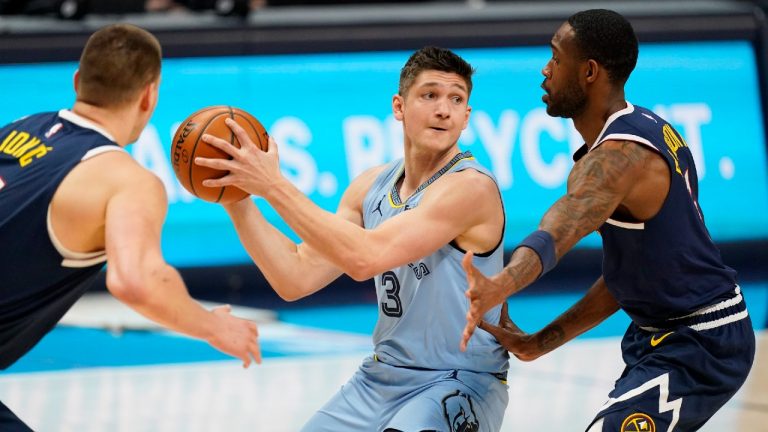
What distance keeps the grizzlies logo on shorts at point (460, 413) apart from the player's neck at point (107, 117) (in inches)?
63.0

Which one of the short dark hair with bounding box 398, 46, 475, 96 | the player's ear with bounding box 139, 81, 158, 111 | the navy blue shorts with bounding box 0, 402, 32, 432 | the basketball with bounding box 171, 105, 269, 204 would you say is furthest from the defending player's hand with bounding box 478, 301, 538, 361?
the navy blue shorts with bounding box 0, 402, 32, 432

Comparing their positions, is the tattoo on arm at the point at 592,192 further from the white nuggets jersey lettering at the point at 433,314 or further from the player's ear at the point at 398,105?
the player's ear at the point at 398,105

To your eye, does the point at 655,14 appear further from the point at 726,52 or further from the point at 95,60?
the point at 95,60

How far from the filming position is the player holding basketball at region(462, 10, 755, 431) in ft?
13.8

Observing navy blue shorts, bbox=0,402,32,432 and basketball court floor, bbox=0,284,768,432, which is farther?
basketball court floor, bbox=0,284,768,432

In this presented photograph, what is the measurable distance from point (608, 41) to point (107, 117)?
1915 millimetres

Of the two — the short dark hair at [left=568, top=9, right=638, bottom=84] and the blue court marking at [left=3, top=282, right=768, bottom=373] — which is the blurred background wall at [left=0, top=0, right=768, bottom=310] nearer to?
the blue court marking at [left=3, top=282, right=768, bottom=373]

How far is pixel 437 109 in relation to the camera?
4.94m

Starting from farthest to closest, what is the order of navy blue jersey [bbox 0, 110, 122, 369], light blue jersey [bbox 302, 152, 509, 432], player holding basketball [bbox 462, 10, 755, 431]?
1. light blue jersey [bbox 302, 152, 509, 432]
2. player holding basketball [bbox 462, 10, 755, 431]
3. navy blue jersey [bbox 0, 110, 122, 369]

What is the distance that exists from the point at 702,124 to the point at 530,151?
71.9 inches

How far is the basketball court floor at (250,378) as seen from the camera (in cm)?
695

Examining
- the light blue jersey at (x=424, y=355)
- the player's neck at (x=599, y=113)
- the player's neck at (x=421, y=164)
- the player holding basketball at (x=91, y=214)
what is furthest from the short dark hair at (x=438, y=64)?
the player holding basketball at (x=91, y=214)

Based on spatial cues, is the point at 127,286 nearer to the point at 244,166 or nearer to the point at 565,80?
the point at 244,166

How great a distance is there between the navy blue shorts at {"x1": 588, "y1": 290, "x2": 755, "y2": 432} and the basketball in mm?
1672
